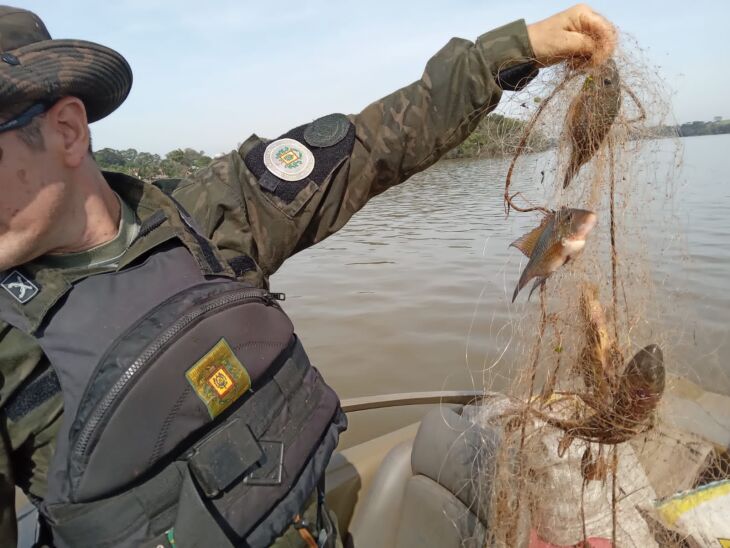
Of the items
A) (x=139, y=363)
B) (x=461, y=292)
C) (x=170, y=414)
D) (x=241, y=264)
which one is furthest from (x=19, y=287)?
(x=461, y=292)

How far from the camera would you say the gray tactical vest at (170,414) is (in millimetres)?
1504

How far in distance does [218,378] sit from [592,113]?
5.90ft

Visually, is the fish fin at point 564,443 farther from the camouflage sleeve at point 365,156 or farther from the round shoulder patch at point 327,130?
the round shoulder patch at point 327,130

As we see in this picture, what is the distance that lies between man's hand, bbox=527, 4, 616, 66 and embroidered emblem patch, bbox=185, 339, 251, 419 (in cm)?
173

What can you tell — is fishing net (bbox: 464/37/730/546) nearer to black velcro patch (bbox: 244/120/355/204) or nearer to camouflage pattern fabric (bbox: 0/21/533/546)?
camouflage pattern fabric (bbox: 0/21/533/546)

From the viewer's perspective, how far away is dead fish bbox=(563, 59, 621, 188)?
2.07m

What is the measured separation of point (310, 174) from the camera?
2.25 metres

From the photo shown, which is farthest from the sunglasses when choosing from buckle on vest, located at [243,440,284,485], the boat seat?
the boat seat

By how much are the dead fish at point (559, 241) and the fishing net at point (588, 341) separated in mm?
95

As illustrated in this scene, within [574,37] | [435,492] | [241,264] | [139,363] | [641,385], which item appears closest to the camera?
[139,363]

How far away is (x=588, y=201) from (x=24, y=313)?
87.2 inches

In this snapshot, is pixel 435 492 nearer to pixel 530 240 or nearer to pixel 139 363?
pixel 530 240

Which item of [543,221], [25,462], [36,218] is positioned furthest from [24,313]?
[543,221]

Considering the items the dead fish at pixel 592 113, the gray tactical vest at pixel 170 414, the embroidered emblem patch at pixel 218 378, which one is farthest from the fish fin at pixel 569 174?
the embroidered emblem patch at pixel 218 378
